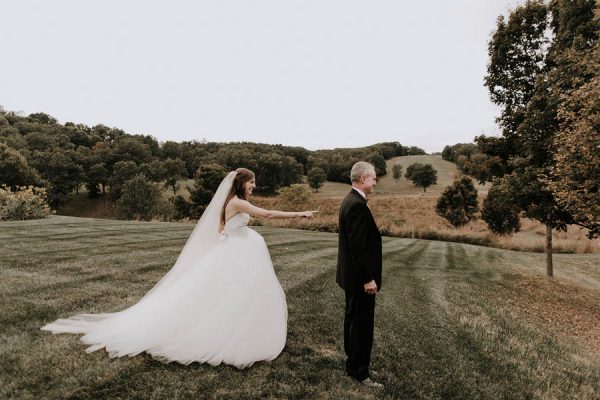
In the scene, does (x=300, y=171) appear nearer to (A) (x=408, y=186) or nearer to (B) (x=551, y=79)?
(A) (x=408, y=186)

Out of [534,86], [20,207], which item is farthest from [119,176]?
[534,86]

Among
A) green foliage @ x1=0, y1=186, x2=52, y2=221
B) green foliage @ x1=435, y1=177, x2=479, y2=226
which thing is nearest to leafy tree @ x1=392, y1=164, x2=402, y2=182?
green foliage @ x1=435, y1=177, x2=479, y2=226

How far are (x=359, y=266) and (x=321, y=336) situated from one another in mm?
2423

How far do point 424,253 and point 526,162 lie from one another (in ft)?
29.8

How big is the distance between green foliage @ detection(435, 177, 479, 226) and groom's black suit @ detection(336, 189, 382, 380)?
4330cm

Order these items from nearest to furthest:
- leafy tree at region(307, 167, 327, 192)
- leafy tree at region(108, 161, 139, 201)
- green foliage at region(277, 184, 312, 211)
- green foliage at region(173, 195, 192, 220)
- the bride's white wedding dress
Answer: the bride's white wedding dress → green foliage at region(277, 184, 312, 211) → green foliage at region(173, 195, 192, 220) → leafy tree at region(108, 161, 139, 201) → leafy tree at region(307, 167, 327, 192)

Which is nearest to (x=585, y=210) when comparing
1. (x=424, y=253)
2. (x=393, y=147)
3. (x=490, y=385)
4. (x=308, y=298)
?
(x=490, y=385)

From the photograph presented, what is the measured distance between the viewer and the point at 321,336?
20.8 feet

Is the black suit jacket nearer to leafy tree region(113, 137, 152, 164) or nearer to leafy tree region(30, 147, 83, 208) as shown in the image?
leafy tree region(30, 147, 83, 208)

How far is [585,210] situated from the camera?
9.27 metres

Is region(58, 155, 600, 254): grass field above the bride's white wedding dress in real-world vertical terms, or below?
below

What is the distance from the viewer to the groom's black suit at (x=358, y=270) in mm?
4500

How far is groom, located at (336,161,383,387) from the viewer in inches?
177

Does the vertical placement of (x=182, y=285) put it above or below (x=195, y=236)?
below
